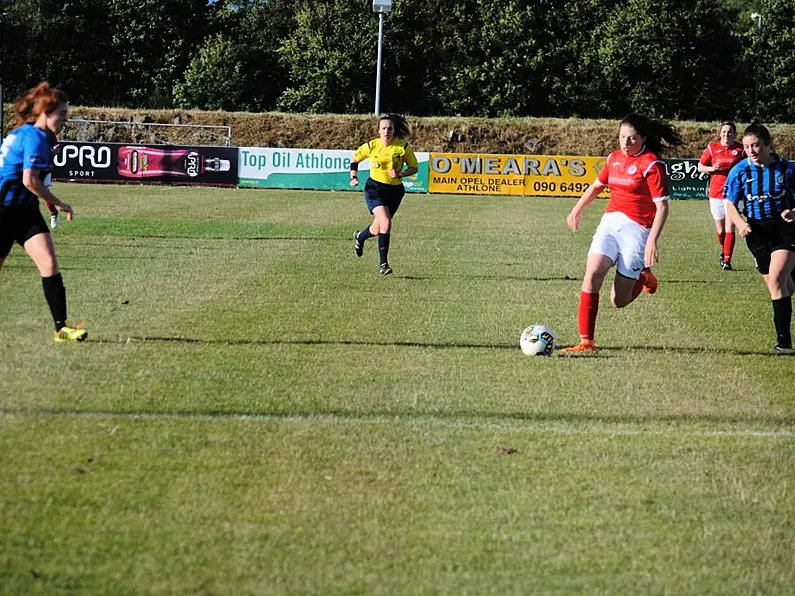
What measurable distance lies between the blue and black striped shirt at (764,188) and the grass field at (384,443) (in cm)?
114

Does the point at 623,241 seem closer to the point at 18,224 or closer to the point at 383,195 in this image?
the point at 18,224

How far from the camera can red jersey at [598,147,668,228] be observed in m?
9.73

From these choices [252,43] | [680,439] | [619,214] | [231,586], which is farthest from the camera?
[252,43]

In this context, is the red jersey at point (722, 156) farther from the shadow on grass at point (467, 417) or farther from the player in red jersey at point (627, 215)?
the shadow on grass at point (467, 417)

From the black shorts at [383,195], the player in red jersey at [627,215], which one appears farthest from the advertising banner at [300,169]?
the player in red jersey at [627,215]

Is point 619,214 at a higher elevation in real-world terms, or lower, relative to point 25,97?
lower

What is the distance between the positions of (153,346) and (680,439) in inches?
167

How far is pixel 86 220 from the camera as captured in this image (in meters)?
22.3

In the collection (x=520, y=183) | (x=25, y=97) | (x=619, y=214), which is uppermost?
(x=25, y=97)

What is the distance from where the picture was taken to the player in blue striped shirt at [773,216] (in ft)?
33.7

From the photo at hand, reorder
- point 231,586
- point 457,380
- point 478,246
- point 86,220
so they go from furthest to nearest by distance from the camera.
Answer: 1. point 86,220
2. point 478,246
3. point 457,380
4. point 231,586

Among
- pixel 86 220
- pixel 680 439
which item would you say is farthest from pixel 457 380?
pixel 86 220

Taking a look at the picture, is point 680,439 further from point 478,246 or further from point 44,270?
point 478,246

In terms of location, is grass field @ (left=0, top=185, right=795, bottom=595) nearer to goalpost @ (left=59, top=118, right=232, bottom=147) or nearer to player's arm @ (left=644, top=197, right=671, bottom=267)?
player's arm @ (left=644, top=197, right=671, bottom=267)
